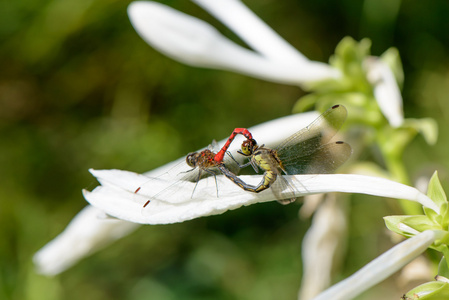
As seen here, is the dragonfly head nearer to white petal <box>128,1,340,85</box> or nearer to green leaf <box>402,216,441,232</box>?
green leaf <box>402,216,441,232</box>

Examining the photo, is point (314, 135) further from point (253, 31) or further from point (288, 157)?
point (253, 31)

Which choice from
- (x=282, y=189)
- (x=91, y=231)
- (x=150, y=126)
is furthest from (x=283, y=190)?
(x=150, y=126)

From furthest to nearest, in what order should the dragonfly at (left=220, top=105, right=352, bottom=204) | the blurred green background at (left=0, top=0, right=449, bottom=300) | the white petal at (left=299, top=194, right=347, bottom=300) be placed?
the blurred green background at (left=0, top=0, right=449, bottom=300), the white petal at (left=299, top=194, right=347, bottom=300), the dragonfly at (left=220, top=105, right=352, bottom=204)

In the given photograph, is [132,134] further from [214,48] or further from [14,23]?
[214,48]

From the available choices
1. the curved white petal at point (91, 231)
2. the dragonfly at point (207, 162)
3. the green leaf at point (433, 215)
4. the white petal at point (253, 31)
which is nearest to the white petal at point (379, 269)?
the green leaf at point (433, 215)

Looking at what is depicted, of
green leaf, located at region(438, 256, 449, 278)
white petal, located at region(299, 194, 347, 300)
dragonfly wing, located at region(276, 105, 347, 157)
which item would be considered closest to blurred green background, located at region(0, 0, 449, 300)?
white petal, located at region(299, 194, 347, 300)

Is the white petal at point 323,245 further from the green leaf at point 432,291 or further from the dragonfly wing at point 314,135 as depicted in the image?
the green leaf at point 432,291
